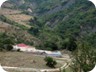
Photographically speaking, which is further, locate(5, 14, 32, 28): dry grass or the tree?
locate(5, 14, 32, 28): dry grass

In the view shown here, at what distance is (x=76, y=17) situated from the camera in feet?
119

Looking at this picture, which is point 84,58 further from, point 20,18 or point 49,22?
point 49,22

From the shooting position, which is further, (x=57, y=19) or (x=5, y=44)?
(x=57, y=19)

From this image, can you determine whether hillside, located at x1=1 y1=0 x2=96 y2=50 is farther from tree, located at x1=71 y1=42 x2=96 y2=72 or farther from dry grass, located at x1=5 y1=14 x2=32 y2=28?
tree, located at x1=71 y1=42 x2=96 y2=72

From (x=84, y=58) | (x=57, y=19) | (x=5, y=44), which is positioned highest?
(x=84, y=58)

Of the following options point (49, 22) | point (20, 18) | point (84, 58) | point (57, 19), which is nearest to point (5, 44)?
point (84, 58)

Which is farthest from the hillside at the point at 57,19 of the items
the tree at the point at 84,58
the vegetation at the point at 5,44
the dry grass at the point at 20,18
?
the tree at the point at 84,58

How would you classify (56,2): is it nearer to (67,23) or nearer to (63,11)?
(63,11)

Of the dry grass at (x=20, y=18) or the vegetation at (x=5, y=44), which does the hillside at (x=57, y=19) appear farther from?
the vegetation at (x=5, y=44)

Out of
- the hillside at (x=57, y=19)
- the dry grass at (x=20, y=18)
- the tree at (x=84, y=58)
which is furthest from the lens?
the dry grass at (x=20, y=18)

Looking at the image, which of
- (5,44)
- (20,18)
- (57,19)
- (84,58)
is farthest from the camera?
(57,19)

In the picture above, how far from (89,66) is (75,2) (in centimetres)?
3765

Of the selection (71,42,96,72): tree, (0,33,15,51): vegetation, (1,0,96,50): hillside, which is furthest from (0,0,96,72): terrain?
(71,42,96,72): tree

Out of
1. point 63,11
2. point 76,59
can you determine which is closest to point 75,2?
point 63,11
